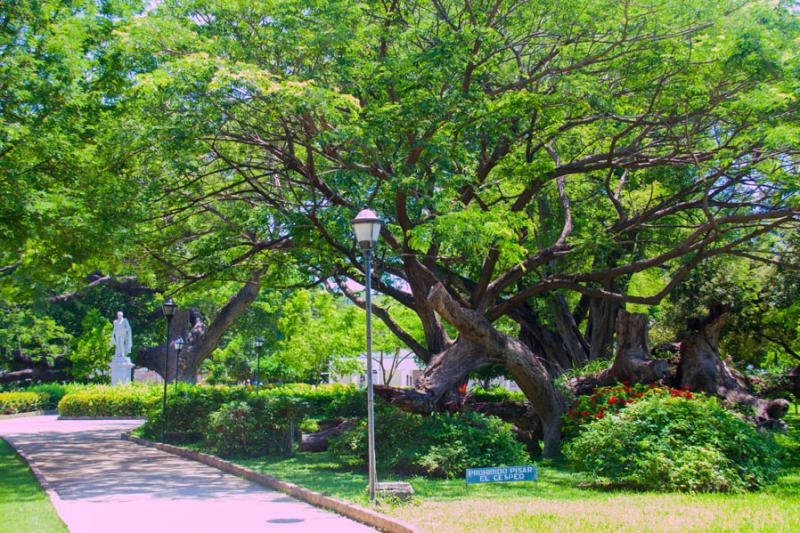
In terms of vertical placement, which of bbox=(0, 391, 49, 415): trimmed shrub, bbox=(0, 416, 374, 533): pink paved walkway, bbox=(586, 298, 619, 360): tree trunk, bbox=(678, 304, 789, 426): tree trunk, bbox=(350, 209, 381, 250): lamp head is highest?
bbox=(350, 209, 381, 250): lamp head

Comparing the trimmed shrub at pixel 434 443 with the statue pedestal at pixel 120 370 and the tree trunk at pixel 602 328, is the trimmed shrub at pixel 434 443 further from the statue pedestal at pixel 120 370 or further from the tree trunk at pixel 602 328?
the statue pedestal at pixel 120 370

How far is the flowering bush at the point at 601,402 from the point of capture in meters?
14.7

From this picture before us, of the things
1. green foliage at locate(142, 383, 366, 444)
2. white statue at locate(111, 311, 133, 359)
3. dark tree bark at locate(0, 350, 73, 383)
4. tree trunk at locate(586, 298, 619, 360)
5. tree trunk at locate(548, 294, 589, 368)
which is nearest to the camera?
green foliage at locate(142, 383, 366, 444)

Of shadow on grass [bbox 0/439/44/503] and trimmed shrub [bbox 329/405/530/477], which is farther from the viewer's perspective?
trimmed shrub [bbox 329/405/530/477]

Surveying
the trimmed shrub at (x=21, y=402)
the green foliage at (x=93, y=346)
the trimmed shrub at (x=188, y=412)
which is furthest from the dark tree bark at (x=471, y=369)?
the green foliage at (x=93, y=346)

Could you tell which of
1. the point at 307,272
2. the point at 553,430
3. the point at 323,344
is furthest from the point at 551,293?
the point at 323,344

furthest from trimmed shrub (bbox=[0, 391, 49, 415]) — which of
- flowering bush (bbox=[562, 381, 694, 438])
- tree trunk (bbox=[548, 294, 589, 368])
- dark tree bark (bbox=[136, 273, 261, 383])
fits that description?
flowering bush (bbox=[562, 381, 694, 438])

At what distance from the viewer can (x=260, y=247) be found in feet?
54.6

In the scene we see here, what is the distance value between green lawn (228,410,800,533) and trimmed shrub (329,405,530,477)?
17.9 inches

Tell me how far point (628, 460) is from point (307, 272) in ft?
29.3

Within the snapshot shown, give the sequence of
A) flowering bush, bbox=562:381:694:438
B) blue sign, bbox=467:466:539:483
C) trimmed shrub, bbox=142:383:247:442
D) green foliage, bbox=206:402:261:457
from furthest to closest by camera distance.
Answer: trimmed shrub, bbox=142:383:247:442
green foliage, bbox=206:402:261:457
flowering bush, bbox=562:381:694:438
blue sign, bbox=467:466:539:483

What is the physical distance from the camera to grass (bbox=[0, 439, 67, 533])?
28.6 ft

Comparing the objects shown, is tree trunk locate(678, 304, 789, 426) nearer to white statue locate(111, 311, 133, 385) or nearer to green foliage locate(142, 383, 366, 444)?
green foliage locate(142, 383, 366, 444)

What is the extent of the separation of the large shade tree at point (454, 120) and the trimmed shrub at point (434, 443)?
86 cm
